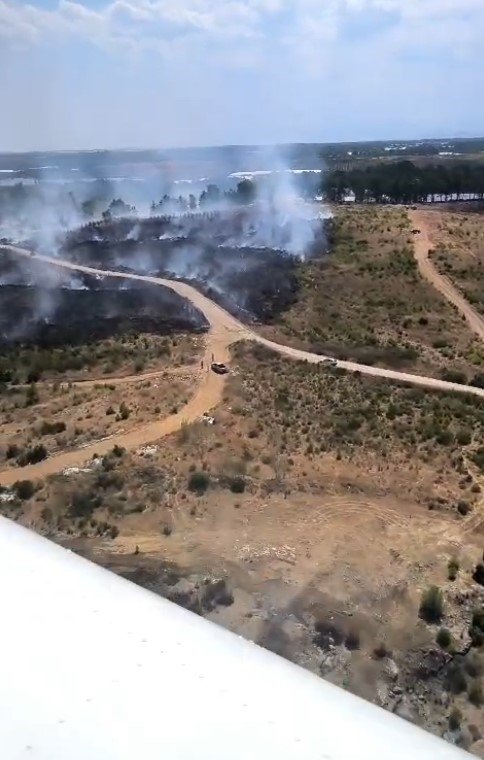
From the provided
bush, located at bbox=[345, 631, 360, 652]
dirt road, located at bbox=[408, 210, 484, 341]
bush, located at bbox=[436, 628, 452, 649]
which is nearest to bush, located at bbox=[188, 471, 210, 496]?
bush, located at bbox=[345, 631, 360, 652]

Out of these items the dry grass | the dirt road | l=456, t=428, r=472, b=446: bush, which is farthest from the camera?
the dry grass

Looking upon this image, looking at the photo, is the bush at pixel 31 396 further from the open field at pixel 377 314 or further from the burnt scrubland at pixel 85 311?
the open field at pixel 377 314

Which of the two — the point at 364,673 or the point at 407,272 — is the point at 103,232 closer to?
the point at 407,272

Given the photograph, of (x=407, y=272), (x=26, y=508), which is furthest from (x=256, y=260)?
(x=26, y=508)

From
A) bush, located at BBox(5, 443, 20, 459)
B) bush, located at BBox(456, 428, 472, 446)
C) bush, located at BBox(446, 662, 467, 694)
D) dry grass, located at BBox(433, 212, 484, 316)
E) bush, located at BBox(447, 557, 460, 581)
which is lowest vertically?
bush, located at BBox(456, 428, 472, 446)

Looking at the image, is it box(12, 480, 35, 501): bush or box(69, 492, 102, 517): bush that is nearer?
box(69, 492, 102, 517): bush

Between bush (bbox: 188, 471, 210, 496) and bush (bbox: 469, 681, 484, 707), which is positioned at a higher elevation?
bush (bbox: 188, 471, 210, 496)

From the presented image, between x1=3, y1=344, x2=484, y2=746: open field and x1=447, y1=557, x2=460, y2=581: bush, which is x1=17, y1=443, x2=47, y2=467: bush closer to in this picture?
x1=3, y1=344, x2=484, y2=746: open field

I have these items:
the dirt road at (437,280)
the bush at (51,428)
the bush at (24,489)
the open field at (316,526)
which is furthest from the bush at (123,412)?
the dirt road at (437,280)
